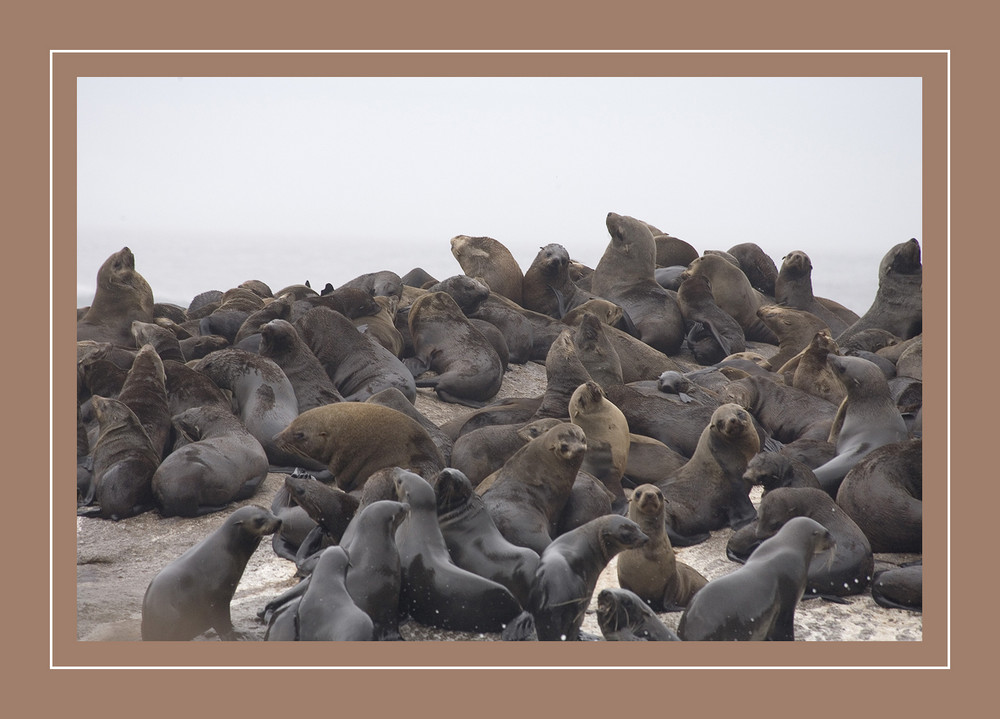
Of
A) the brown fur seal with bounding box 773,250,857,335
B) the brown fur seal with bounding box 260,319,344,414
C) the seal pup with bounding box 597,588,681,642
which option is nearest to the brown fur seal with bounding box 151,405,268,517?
the brown fur seal with bounding box 260,319,344,414

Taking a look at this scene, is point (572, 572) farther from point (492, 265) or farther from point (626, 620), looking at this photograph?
point (492, 265)

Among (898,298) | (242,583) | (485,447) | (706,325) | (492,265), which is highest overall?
(492,265)

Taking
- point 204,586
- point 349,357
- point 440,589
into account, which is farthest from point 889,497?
point 349,357

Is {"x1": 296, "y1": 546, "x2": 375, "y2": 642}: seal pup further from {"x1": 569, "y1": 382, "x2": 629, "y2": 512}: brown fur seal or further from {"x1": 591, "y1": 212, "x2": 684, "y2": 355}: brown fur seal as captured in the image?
{"x1": 591, "y1": 212, "x2": 684, "y2": 355}: brown fur seal

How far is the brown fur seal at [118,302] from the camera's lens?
10.7 meters

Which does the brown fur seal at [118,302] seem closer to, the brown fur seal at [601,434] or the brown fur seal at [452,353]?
the brown fur seal at [452,353]

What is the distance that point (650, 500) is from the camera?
5.73 meters

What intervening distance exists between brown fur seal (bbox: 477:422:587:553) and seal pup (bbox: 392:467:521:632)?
1.02 meters

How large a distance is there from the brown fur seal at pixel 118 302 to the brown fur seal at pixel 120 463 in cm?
317

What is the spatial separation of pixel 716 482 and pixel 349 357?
3.82 meters

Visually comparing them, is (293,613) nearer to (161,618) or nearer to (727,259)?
(161,618)

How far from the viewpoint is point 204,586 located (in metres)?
4.84

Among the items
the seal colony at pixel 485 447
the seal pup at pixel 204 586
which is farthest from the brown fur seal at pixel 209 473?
the seal pup at pixel 204 586

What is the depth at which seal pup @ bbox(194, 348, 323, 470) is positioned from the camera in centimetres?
792
